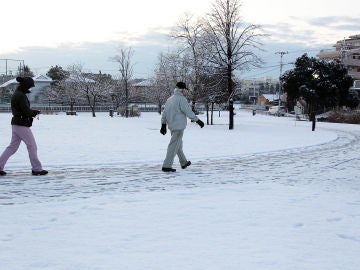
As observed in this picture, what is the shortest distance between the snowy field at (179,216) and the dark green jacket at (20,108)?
3.39ft

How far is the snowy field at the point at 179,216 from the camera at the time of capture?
A: 3948mm

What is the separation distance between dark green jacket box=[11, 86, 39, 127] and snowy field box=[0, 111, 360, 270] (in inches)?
40.6

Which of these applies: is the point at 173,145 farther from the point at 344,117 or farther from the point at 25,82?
the point at 344,117

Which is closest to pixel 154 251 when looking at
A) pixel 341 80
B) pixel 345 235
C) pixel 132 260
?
pixel 132 260

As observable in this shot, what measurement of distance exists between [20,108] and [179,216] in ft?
13.0

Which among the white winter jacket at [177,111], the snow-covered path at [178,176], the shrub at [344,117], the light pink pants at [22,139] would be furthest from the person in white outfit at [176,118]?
the shrub at [344,117]

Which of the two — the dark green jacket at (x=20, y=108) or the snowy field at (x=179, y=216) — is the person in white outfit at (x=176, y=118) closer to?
the snowy field at (x=179, y=216)

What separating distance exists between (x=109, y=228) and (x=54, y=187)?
266 centimetres

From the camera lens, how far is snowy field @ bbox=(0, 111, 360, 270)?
3.95m

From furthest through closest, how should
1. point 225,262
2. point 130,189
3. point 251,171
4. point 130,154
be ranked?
point 130,154 → point 251,171 → point 130,189 → point 225,262

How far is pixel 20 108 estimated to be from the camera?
25.6ft

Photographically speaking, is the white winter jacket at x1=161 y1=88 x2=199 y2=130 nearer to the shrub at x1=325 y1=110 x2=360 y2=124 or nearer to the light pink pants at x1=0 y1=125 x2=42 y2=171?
the light pink pants at x1=0 y1=125 x2=42 y2=171

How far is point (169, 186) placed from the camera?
24.5 feet

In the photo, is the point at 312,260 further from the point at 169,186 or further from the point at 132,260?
the point at 169,186
